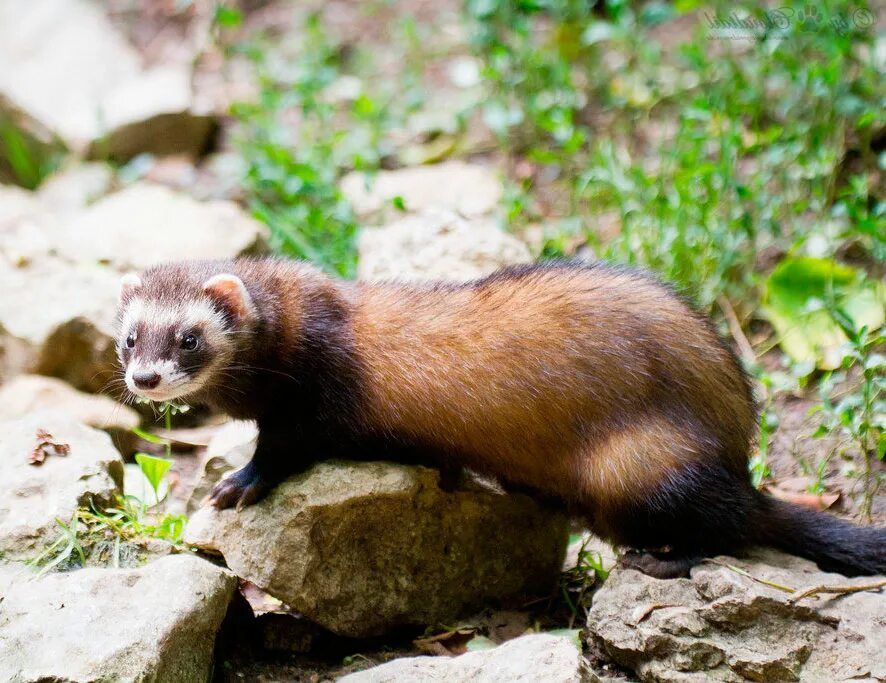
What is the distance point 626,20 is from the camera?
8.27 meters

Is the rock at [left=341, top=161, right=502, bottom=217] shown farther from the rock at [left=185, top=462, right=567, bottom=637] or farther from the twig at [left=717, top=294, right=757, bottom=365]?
the rock at [left=185, top=462, right=567, bottom=637]

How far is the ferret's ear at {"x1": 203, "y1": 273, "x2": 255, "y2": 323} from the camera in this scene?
457 centimetres

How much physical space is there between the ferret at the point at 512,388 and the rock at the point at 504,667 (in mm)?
732

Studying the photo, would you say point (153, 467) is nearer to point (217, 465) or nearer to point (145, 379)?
point (217, 465)

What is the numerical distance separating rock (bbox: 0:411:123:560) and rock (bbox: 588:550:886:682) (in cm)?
238

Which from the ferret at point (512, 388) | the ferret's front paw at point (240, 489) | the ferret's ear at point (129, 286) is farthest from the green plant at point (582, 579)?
the ferret's ear at point (129, 286)

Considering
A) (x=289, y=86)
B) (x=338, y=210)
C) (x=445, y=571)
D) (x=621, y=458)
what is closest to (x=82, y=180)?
(x=289, y=86)

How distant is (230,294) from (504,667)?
2.00 meters

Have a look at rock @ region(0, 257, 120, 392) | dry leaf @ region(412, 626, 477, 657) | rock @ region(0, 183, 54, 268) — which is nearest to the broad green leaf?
dry leaf @ region(412, 626, 477, 657)

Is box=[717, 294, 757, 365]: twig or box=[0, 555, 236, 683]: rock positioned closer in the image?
box=[0, 555, 236, 683]: rock

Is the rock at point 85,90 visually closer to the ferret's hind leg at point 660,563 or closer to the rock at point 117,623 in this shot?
the rock at point 117,623

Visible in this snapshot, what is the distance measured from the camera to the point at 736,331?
665 cm

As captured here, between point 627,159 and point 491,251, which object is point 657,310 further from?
point 627,159

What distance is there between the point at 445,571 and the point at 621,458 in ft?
3.54
